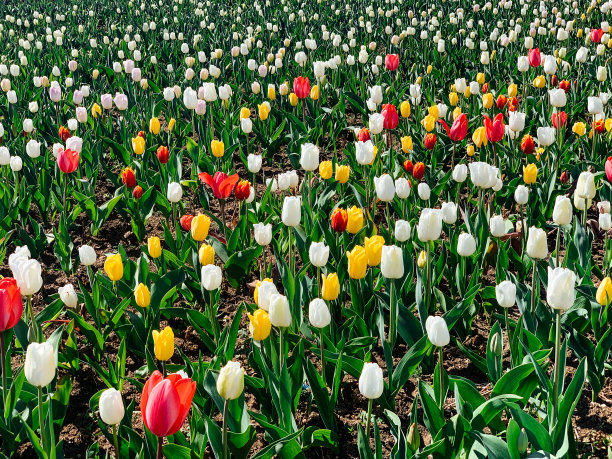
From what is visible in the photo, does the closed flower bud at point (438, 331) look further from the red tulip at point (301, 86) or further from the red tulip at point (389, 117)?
the red tulip at point (301, 86)

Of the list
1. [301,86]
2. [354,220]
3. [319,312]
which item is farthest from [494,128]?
[319,312]

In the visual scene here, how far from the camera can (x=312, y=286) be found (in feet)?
10.2

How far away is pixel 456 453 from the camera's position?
2.10 meters

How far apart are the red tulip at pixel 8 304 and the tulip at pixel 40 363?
265 mm

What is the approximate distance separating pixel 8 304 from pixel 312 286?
4.14 ft

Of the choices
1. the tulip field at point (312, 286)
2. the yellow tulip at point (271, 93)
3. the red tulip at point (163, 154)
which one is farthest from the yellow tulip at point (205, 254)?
the yellow tulip at point (271, 93)

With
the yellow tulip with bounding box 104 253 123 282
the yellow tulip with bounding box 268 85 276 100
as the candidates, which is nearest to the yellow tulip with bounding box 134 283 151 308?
the yellow tulip with bounding box 104 253 123 282

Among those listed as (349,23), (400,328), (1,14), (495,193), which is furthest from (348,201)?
(1,14)

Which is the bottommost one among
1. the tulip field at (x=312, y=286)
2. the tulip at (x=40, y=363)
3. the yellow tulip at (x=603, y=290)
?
the tulip field at (x=312, y=286)

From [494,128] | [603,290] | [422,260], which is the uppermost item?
[494,128]

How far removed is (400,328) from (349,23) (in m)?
7.47

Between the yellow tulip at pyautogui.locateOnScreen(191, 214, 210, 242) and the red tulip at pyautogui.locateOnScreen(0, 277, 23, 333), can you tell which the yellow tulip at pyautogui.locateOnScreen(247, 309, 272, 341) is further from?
the yellow tulip at pyautogui.locateOnScreen(191, 214, 210, 242)

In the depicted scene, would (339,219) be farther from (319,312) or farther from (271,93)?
(271,93)

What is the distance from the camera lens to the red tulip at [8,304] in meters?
2.17
